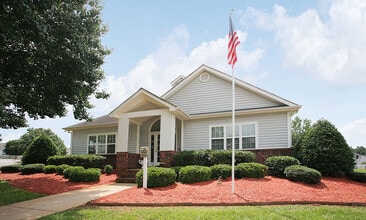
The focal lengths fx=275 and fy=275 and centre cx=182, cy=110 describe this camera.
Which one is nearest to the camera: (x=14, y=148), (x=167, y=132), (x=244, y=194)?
(x=244, y=194)

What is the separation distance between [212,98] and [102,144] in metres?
9.22

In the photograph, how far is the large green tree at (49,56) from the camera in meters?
8.96

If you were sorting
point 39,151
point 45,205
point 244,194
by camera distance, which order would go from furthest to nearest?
point 39,151 < point 244,194 < point 45,205

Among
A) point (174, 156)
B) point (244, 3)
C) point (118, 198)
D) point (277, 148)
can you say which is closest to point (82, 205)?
point (118, 198)

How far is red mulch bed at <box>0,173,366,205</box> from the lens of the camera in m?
8.62

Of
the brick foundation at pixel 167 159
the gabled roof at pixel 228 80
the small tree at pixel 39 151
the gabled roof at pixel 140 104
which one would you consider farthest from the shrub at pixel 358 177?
the small tree at pixel 39 151

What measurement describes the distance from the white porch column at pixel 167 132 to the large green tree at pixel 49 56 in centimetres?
379

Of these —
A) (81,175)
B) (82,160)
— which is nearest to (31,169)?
(82,160)

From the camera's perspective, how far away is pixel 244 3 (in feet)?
34.1

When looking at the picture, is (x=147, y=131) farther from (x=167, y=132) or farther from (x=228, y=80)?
(x=228, y=80)

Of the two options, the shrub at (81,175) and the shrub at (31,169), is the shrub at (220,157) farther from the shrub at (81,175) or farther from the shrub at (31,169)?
the shrub at (31,169)

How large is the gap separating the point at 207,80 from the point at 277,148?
6323mm

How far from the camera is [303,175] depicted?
11391mm

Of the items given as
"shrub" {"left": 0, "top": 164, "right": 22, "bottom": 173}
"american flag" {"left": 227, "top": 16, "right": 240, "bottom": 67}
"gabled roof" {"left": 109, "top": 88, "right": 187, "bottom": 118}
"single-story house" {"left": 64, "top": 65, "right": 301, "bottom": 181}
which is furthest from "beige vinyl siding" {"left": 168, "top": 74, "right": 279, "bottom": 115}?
"shrub" {"left": 0, "top": 164, "right": 22, "bottom": 173}
